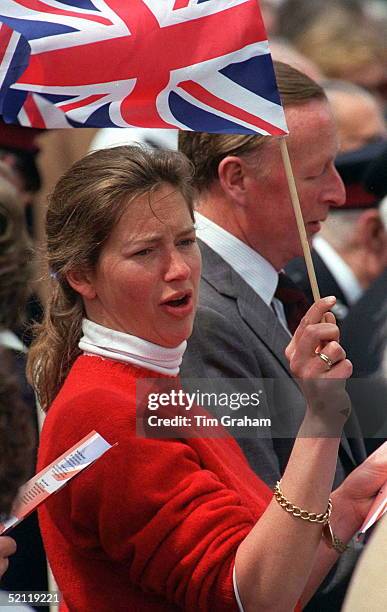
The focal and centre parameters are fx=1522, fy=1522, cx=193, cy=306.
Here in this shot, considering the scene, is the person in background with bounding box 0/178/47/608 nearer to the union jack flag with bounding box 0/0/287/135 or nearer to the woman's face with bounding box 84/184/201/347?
the woman's face with bounding box 84/184/201/347

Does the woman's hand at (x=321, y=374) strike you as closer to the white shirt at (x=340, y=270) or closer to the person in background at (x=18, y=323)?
the person in background at (x=18, y=323)

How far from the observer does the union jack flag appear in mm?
3258

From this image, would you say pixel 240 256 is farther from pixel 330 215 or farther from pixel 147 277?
pixel 330 215

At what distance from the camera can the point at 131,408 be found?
304cm

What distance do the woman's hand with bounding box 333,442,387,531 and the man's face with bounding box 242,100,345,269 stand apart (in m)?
0.72

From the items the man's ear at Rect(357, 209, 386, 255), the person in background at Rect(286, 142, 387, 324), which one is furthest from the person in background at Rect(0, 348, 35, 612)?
the man's ear at Rect(357, 209, 386, 255)

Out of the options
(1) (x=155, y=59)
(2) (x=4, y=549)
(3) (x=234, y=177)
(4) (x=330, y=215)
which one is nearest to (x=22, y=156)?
(4) (x=330, y=215)

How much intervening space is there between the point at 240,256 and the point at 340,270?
6.59ft

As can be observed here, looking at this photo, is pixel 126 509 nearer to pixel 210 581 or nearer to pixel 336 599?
pixel 210 581

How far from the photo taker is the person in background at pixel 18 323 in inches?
136

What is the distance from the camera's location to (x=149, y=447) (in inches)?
118

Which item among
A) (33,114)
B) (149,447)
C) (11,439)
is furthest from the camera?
(33,114)

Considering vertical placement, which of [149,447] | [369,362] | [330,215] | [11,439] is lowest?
[330,215]

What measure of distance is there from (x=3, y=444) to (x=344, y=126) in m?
4.02
